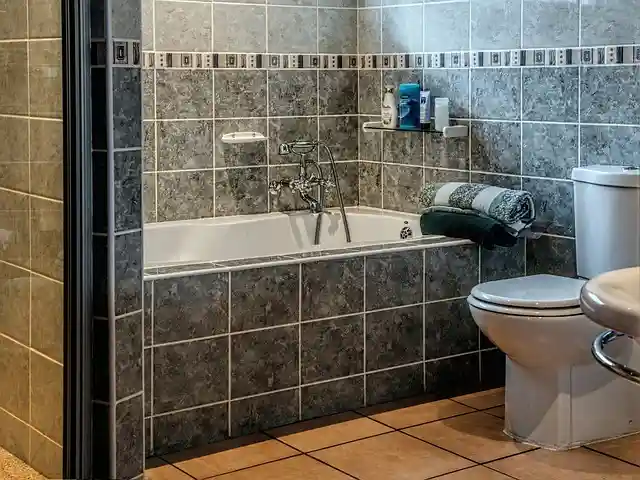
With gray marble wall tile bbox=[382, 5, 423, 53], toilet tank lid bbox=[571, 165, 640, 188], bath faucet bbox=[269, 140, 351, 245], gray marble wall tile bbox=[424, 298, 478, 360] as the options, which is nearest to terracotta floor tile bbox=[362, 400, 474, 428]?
gray marble wall tile bbox=[424, 298, 478, 360]

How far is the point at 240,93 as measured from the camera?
4566mm

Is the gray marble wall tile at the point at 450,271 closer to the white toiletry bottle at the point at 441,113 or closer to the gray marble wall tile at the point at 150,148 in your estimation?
the white toiletry bottle at the point at 441,113

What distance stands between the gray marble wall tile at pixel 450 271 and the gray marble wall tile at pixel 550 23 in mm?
820

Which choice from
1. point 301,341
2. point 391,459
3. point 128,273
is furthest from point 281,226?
point 128,273

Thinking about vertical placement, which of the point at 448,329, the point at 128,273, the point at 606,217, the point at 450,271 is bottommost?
the point at 448,329

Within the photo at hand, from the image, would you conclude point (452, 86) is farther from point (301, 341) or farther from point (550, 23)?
point (301, 341)

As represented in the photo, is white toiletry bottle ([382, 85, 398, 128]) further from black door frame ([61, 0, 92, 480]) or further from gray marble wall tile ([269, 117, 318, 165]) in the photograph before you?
black door frame ([61, 0, 92, 480])

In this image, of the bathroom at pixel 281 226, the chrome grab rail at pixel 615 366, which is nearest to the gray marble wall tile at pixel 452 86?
the bathroom at pixel 281 226

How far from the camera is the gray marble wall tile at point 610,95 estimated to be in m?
3.71

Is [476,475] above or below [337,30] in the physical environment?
below

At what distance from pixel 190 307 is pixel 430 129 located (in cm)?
155

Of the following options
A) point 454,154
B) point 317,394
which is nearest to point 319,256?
point 317,394

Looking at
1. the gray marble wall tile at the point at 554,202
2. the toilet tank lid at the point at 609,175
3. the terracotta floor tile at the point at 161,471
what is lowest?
the terracotta floor tile at the point at 161,471

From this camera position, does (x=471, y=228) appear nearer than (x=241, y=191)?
Yes
